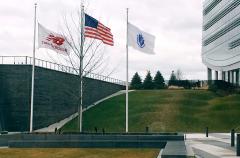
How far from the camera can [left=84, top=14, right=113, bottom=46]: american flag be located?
3338 cm

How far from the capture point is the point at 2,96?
4700 cm

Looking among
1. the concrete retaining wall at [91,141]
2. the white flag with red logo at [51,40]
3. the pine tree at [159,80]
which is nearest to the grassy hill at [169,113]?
the white flag with red logo at [51,40]

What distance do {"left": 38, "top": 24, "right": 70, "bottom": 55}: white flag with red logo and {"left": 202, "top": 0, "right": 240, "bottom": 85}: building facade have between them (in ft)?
163

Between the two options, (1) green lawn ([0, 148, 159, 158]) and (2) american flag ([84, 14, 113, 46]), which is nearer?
(1) green lawn ([0, 148, 159, 158])

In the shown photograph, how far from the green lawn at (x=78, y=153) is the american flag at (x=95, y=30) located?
1020 cm

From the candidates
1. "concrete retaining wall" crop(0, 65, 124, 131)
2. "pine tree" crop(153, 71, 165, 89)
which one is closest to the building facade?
"pine tree" crop(153, 71, 165, 89)

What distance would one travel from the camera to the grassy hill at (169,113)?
5447cm

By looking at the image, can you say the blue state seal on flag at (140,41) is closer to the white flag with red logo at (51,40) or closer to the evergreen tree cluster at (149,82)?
the white flag with red logo at (51,40)

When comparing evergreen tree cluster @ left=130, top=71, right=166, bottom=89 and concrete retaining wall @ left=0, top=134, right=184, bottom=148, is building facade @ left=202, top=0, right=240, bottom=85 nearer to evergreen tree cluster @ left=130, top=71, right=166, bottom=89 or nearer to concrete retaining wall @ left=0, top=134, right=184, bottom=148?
evergreen tree cluster @ left=130, top=71, right=166, bottom=89

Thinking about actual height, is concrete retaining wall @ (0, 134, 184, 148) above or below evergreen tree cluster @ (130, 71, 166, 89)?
below

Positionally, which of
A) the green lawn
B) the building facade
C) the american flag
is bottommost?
the green lawn

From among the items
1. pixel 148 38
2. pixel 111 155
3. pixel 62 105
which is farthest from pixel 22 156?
pixel 62 105

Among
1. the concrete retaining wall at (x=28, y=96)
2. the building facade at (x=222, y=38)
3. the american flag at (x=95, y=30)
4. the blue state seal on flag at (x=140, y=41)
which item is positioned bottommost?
the concrete retaining wall at (x=28, y=96)

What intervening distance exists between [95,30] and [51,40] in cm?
338
